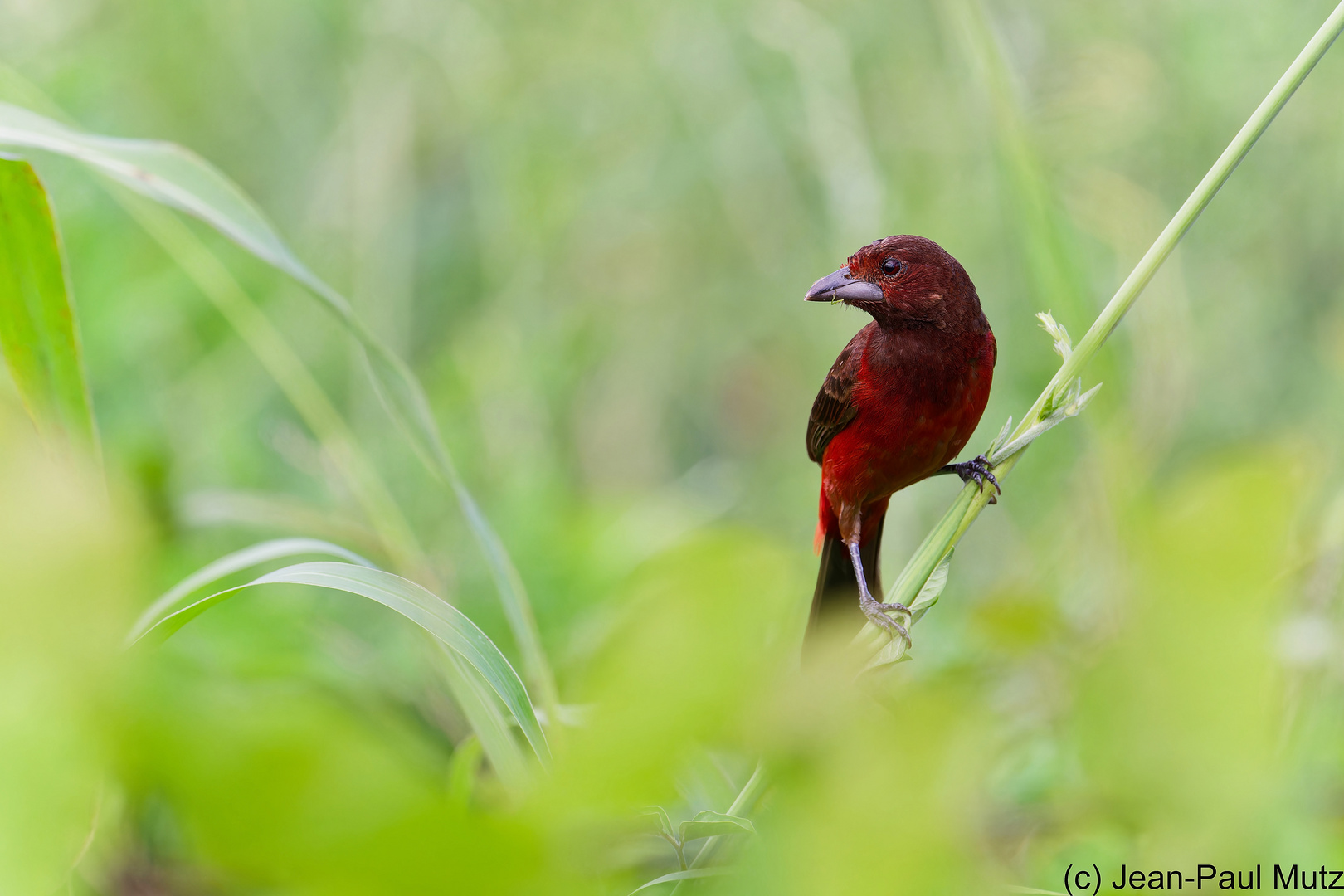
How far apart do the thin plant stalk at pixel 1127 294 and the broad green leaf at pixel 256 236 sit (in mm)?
351

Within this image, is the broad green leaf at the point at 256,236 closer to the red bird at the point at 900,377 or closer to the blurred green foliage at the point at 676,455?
the blurred green foliage at the point at 676,455

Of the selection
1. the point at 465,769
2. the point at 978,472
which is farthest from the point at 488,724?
the point at 978,472

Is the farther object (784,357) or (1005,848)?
(784,357)

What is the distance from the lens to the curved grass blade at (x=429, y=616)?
2.19 ft

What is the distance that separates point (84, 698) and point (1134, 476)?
846 mm

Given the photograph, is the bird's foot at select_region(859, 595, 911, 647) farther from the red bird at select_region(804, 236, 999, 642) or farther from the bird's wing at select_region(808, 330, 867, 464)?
the bird's wing at select_region(808, 330, 867, 464)

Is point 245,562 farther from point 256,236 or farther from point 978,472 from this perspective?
point 978,472

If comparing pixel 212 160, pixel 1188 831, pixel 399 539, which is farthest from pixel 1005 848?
pixel 212 160

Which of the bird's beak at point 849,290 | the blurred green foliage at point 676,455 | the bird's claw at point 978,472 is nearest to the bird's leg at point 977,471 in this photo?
the bird's claw at point 978,472

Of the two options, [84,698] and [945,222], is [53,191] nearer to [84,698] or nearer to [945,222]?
[945,222]

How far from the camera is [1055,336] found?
3.07 feet

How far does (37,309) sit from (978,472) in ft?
2.89

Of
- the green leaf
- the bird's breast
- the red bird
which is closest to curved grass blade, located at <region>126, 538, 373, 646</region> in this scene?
the green leaf

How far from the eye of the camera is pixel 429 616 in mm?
668
